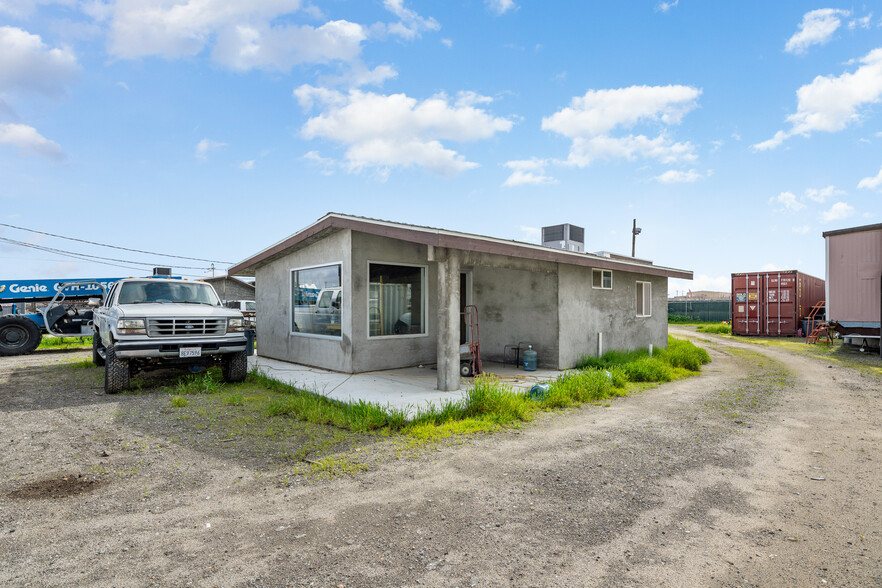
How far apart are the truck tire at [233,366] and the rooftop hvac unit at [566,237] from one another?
974 cm

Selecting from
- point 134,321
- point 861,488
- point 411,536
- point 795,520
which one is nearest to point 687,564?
point 795,520

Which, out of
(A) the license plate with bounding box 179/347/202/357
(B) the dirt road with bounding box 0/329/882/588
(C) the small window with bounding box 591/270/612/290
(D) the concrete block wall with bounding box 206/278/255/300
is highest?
(D) the concrete block wall with bounding box 206/278/255/300

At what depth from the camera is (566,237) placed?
15.2 metres

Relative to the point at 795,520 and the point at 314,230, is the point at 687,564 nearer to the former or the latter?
the point at 795,520

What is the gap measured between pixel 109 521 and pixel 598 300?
10.5 m

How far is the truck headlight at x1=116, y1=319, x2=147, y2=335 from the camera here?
7.84m

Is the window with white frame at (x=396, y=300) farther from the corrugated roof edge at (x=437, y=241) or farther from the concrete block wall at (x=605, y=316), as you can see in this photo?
the concrete block wall at (x=605, y=316)

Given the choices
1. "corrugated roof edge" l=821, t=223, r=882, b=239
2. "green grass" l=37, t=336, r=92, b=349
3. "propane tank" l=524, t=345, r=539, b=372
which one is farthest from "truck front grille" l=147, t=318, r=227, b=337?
"corrugated roof edge" l=821, t=223, r=882, b=239

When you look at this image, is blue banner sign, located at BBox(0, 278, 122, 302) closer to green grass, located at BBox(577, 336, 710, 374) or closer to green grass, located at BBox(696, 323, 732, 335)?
green grass, located at BBox(577, 336, 710, 374)

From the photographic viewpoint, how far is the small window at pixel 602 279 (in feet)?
38.2

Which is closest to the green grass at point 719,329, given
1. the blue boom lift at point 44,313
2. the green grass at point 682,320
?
the green grass at point 682,320

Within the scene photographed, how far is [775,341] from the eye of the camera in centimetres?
2016

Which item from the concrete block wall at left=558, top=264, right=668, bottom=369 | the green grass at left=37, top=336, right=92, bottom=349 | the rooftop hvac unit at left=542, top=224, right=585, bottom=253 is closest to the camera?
the concrete block wall at left=558, top=264, right=668, bottom=369

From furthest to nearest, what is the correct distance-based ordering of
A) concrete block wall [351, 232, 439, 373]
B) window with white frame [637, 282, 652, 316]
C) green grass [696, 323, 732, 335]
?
green grass [696, 323, 732, 335]
window with white frame [637, 282, 652, 316]
concrete block wall [351, 232, 439, 373]
